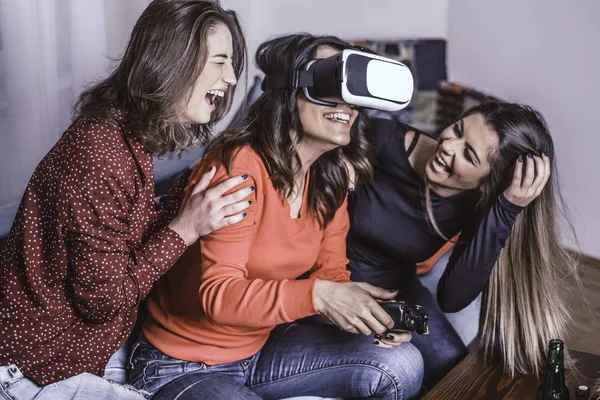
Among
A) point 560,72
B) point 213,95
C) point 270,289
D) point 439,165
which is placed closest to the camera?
point 270,289

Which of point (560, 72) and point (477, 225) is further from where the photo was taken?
point (560, 72)

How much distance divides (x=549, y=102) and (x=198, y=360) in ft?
7.04

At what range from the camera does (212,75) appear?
1.30m

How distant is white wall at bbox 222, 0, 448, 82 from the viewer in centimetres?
348

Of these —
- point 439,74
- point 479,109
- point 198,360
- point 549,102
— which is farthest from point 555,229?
point 439,74

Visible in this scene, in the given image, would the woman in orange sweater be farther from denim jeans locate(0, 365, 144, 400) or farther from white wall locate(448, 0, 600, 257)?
white wall locate(448, 0, 600, 257)

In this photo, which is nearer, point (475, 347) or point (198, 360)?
point (198, 360)

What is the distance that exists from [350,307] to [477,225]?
577 millimetres

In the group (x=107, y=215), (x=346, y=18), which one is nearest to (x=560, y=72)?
(x=346, y=18)

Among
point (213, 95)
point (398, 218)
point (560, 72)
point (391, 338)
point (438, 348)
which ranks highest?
point (213, 95)

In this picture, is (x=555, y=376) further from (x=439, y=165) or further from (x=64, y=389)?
(x=64, y=389)

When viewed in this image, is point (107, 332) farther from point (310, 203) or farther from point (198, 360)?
point (310, 203)

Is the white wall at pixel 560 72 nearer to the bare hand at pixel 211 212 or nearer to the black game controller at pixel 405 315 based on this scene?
the black game controller at pixel 405 315

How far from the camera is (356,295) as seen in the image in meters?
1.22
